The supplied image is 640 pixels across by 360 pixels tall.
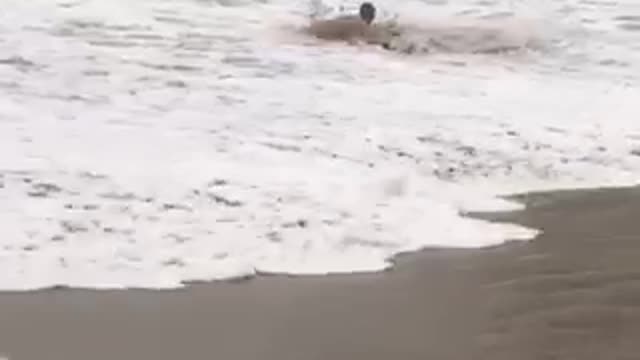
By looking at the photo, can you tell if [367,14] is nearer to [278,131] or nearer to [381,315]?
[278,131]

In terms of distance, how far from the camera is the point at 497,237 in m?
6.10

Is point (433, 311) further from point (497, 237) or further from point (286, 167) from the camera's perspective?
point (286, 167)

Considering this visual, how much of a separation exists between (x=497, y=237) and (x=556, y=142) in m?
2.45

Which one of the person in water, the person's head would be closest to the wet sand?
the person in water

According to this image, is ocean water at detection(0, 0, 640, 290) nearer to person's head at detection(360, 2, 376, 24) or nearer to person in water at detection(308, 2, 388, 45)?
person in water at detection(308, 2, 388, 45)

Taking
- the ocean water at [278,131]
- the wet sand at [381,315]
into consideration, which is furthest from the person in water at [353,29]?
the wet sand at [381,315]

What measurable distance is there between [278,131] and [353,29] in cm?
383

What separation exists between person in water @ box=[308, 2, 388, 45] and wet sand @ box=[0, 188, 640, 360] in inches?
237

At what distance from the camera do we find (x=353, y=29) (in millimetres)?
11930

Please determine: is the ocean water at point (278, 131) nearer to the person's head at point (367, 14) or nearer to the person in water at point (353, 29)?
the person in water at point (353, 29)

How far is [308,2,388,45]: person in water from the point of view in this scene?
460 inches

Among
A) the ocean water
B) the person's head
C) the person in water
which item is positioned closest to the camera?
the ocean water

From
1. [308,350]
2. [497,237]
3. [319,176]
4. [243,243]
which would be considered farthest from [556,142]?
[308,350]

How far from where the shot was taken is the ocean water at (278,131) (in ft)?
19.4
